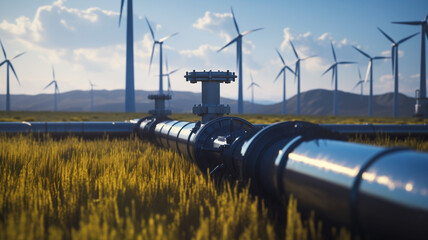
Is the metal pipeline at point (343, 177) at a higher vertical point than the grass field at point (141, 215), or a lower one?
higher

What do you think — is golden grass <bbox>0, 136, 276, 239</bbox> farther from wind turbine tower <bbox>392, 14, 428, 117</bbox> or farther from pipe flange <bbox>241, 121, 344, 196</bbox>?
wind turbine tower <bbox>392, 14, 428, 117</bbox>

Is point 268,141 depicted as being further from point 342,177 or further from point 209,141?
point 209,141

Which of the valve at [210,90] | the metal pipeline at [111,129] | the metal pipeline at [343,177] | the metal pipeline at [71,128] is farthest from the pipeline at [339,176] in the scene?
the metal pipeline at [71,128]

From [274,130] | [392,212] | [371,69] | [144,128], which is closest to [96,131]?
[144,128]

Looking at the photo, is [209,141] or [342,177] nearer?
[342,177]

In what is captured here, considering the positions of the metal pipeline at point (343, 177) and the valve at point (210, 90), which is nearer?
the metal pipeline at point (343, 177)

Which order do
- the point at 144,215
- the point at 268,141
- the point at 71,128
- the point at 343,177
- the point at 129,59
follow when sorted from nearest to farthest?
the point at 343,177 < the point at 144,215 < the point at 268,141 < the point at 71,128 < the point at 129,59

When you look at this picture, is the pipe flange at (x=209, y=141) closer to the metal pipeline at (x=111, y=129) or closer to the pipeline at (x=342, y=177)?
the pipeline at (x=342, y=177)

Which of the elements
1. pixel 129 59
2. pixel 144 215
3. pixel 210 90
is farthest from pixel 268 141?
pixel 129 59
